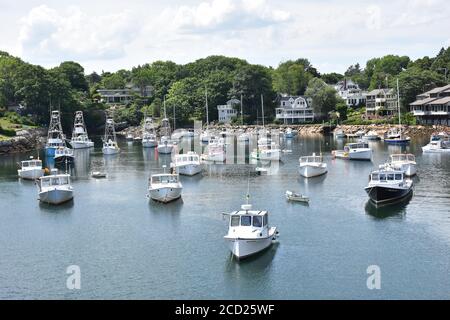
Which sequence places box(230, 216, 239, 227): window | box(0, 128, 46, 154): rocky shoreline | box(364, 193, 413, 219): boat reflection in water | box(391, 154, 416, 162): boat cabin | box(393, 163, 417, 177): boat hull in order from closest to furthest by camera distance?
box(230, 216, 239, 227): window, box(364, 193, 413, 219): boat reflection in water, box(393, 163, 417, 177): boat hull, box(391, 154, 416, 162): boat cabin, box(0, 128, 46, 154): rocky shoreline

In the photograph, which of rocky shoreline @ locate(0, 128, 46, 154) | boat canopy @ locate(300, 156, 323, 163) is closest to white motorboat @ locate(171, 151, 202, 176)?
boat canopy @ locate(300, 156, 323, 163)

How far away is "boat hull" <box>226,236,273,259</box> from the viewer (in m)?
44.1

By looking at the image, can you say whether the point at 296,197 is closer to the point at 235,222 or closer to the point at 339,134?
the point at 235,222

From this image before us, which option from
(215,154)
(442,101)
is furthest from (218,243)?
(442,101)

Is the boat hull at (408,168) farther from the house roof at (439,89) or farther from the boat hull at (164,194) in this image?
the house roof at (439,89)

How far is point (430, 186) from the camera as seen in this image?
7306 centimetres

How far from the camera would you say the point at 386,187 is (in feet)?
204

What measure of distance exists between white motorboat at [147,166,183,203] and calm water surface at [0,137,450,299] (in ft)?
4.17

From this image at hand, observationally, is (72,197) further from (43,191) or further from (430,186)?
(430,186)

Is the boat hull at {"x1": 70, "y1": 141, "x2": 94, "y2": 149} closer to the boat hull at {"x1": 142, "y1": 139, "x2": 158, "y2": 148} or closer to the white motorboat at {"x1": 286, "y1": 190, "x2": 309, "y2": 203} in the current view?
the boat hull at {"x1": 142, "y1": 139, "x2": 158, "y2": 148}

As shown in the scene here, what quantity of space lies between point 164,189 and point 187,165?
68.0ft

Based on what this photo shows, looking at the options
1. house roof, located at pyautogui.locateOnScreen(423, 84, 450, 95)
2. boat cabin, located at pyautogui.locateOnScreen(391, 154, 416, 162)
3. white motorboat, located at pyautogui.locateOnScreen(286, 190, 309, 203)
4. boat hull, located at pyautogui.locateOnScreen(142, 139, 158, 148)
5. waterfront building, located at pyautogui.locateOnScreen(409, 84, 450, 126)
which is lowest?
white motorboat, located at pyautogui.locateOnScreen(286, 190, 309, 203)

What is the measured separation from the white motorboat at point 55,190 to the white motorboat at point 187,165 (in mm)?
19224

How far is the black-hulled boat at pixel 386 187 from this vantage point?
6203 cm
